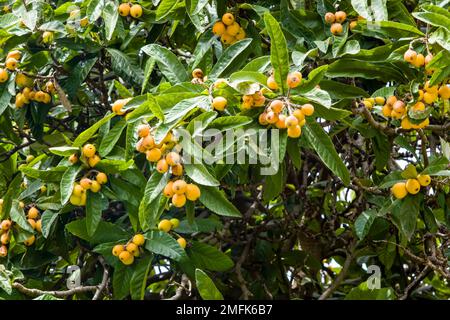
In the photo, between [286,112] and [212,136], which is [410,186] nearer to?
[286,112]

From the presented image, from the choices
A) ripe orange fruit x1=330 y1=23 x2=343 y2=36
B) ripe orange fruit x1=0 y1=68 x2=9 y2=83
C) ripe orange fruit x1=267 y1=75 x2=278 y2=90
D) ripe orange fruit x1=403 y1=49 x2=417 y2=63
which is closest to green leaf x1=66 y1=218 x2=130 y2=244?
ripe orange fruit x1=0 y1=68 x2=9 y2=83

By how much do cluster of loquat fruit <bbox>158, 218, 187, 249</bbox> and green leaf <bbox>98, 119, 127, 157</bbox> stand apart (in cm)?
31

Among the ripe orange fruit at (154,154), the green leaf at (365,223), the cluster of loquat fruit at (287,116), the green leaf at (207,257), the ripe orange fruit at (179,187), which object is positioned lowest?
the green leaf at (207,257)

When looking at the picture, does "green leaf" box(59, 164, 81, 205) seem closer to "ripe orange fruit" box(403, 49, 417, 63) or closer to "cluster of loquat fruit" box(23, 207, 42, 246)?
"cluster of loquat fruit" box(23, 207, 42, 246)

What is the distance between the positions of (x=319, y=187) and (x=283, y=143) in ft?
4.21

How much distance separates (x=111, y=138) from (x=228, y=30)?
458mm

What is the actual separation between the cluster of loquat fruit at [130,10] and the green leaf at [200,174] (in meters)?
0.75

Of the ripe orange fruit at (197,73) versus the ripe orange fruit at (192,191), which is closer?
the ripe orange fruit at (192,191)

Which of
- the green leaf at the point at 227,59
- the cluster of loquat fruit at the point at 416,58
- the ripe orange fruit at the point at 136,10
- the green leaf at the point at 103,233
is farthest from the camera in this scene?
the ripe orange fruit at the point at 136,10

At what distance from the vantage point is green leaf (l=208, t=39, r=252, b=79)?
87.9 inches

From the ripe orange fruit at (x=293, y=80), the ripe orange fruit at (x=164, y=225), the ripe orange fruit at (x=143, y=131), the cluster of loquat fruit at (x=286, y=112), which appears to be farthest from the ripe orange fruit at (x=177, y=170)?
the ripe orange fruit at (x=164, y=225)

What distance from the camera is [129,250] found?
95.0 inches

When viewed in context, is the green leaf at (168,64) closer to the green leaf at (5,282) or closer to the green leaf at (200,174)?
the green leaf at (200,174)

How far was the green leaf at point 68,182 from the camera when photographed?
2242 millimetres
